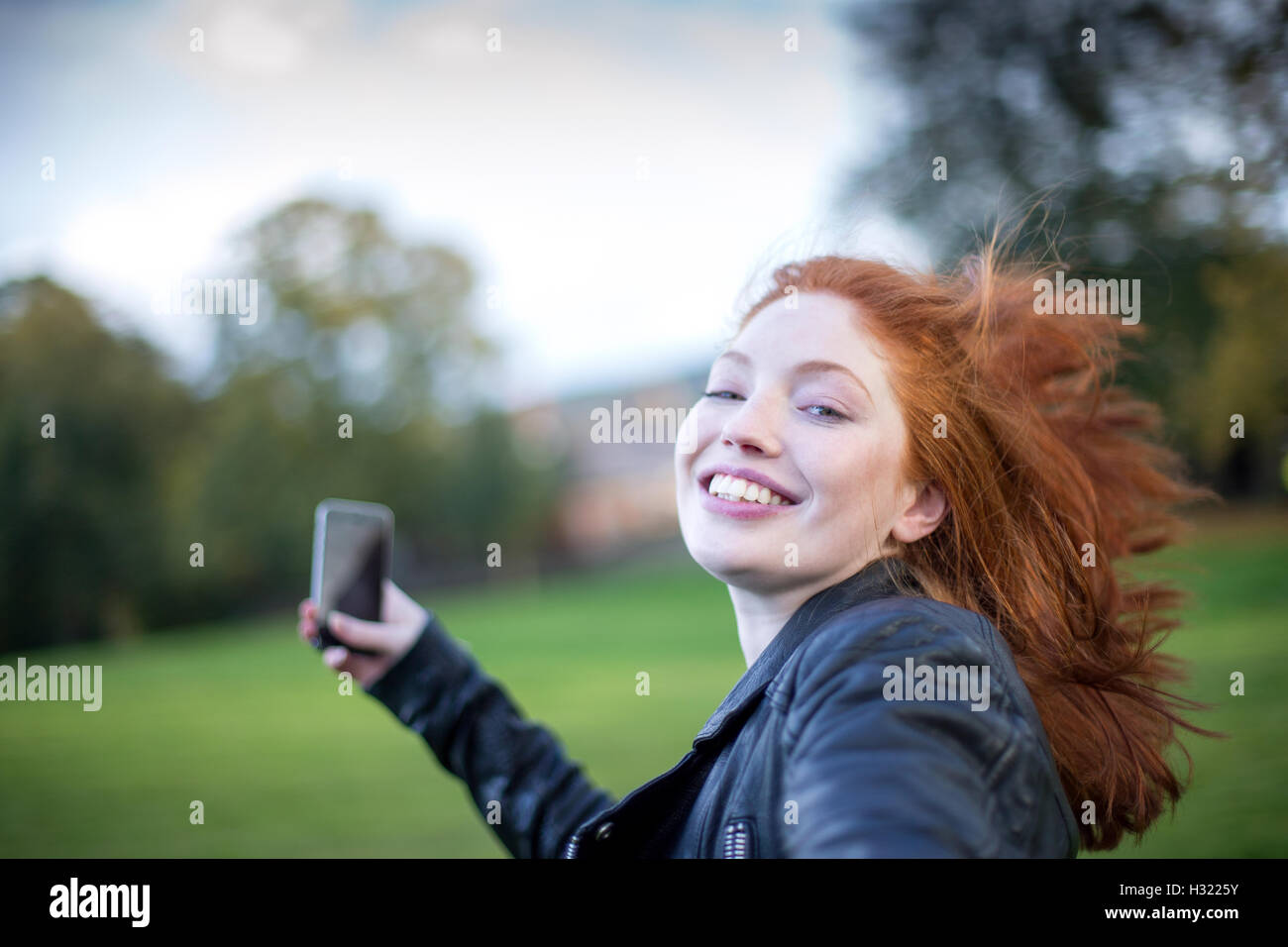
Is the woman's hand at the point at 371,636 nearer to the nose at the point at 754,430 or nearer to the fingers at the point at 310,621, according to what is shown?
the fingers at the point at 310,621

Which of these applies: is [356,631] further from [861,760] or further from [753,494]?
[861,760]

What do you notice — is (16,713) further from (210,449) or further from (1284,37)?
(1284,37)

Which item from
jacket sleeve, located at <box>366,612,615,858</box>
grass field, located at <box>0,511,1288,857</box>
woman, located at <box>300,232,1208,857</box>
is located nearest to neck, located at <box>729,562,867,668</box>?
woman, located at <box>300,232,1208,857</box>

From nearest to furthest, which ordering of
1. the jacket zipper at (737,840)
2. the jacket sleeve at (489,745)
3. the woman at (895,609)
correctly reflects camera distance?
the woman at (895,609), the jacket zipper at (737,840), the jacket sleeve at (489,745)

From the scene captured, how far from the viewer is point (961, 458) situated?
5.39 feet

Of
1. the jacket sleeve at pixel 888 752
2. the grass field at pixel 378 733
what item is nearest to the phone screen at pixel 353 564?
the jacket sleeve at pixel 888 752

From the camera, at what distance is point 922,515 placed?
64.3 inches

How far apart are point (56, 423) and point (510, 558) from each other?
10.0m

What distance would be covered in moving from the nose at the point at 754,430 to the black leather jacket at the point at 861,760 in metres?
0.23

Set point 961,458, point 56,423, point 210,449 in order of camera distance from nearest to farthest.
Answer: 1. point 961,458
2. point 56,423
3. point 210,449

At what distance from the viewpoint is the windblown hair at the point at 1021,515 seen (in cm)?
161
